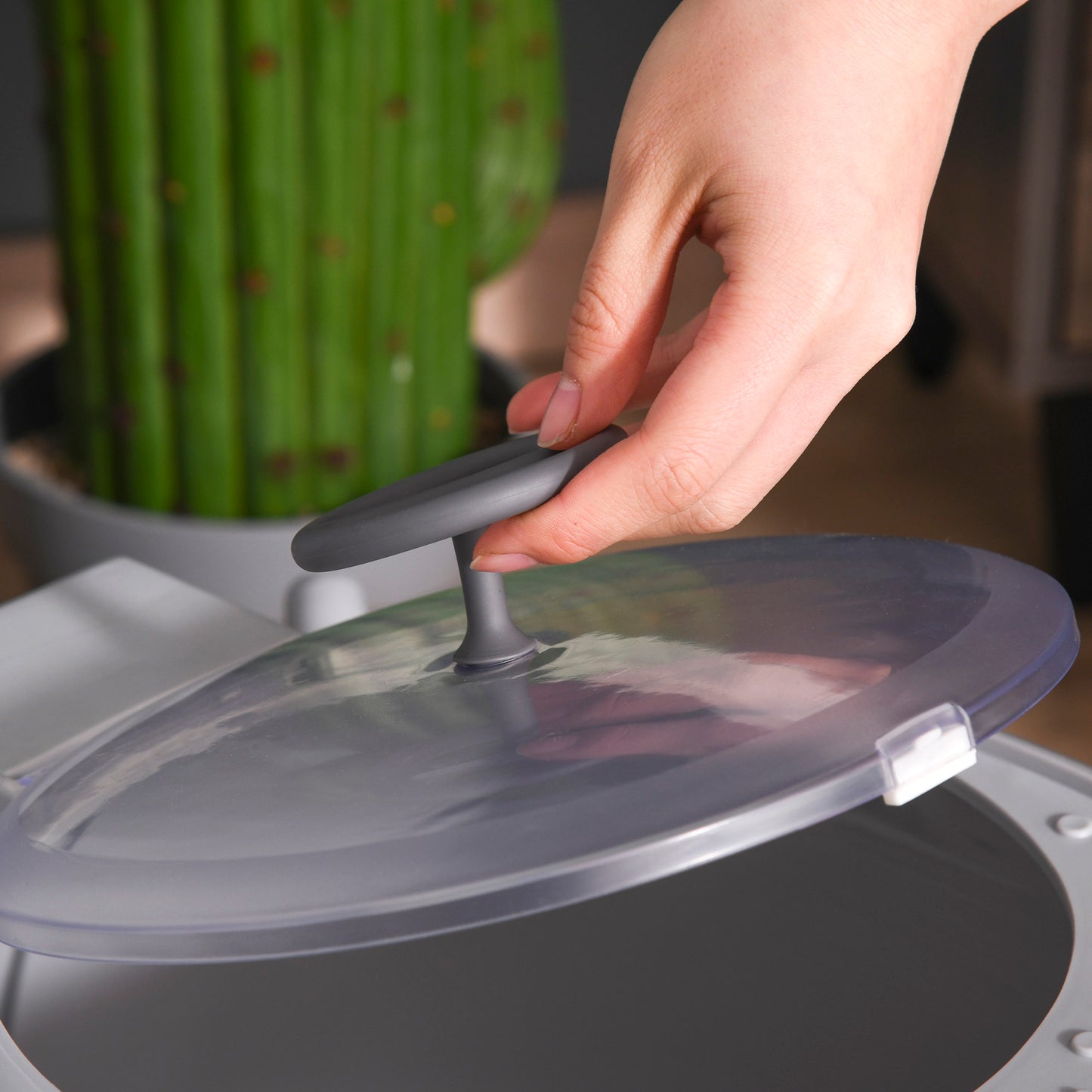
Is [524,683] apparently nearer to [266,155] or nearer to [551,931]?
[551,931]

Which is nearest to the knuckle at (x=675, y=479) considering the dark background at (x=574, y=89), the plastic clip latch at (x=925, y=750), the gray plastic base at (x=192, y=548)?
the plastic clip latch at (x=925, y=750)

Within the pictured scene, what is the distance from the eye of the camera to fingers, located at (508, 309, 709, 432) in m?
0.49

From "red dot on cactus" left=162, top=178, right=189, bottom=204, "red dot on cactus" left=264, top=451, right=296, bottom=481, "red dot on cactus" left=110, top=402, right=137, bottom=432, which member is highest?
"red dot on cactus" left=162, top=178, right=189, bottom=204

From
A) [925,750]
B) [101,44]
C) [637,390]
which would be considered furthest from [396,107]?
[925,750]

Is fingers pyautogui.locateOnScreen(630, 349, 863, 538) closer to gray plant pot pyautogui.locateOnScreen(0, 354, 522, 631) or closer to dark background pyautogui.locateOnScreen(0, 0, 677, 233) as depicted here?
gray plant pot pyautogui.locateOnScreen(0, 354, 522, 631)

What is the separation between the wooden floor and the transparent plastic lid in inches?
35.1

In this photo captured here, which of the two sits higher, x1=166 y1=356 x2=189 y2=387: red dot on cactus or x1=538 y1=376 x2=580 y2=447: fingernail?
x1=538 y1=376 x2=580 y2=447: fingernail

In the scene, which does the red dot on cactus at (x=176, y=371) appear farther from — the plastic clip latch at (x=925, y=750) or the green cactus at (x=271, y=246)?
the plastic clip latch at (x=925, y=750)

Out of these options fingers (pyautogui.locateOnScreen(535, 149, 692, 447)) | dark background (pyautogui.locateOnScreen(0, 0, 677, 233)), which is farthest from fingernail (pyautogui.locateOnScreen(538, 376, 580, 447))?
dark background (pyautogui.locateOnScreen(0, 0, 677, 233))

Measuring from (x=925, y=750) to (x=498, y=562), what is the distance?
0.13 metres

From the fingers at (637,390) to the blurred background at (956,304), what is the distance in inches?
28.7

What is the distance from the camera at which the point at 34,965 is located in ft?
1.39

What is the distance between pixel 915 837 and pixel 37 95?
1546 millimetres

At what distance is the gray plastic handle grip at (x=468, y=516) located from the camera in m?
0.34
